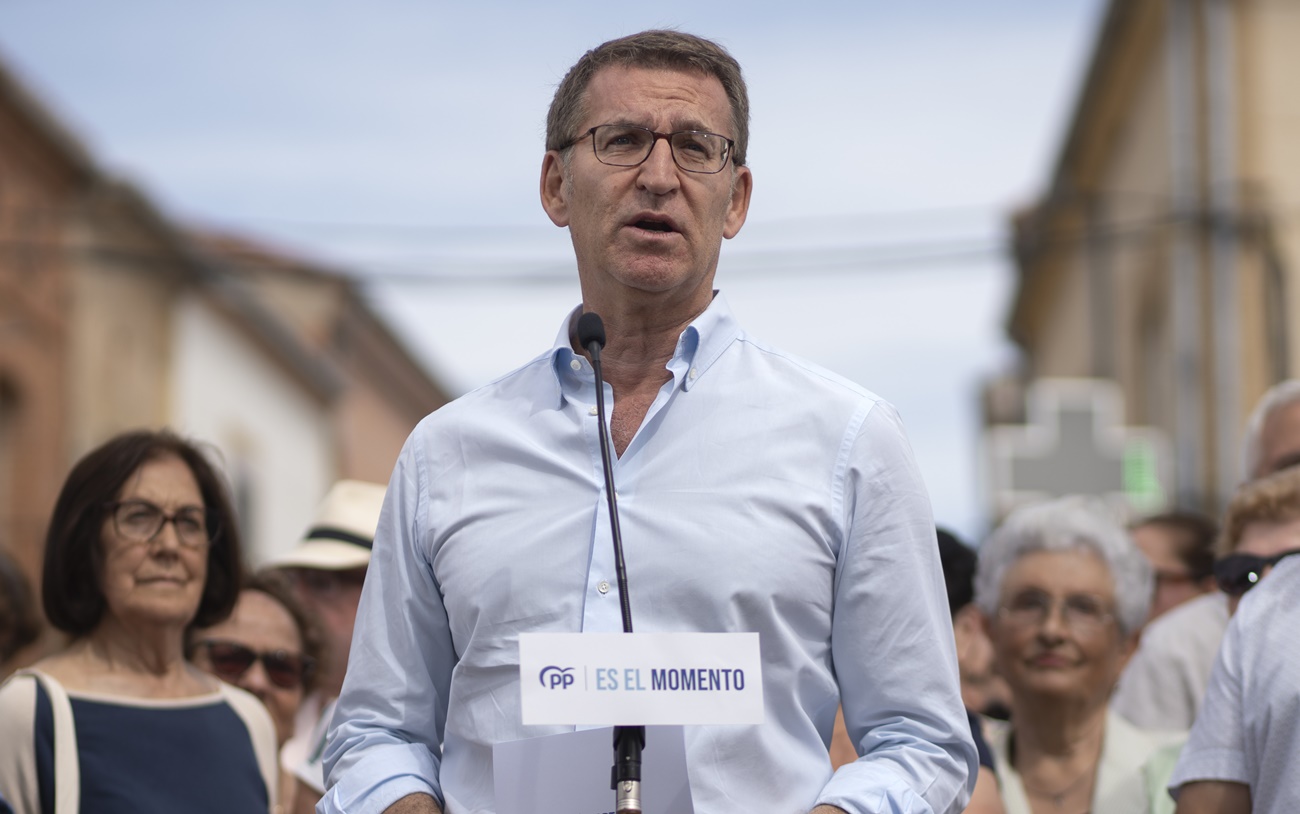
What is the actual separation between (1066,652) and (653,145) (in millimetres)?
2543

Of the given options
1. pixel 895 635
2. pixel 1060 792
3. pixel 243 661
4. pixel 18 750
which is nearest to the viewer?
pixel 895 635

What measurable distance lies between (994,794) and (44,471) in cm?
2457

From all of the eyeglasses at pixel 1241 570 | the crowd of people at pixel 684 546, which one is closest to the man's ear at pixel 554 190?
the crowd of people at pixel 684 546

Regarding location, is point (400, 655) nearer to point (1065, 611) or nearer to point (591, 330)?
point (591, 330)

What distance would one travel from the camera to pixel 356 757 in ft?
10.4

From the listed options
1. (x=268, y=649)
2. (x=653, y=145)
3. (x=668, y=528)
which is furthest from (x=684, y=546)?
(x=268, y=649)

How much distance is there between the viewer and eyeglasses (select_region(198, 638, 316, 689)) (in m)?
5.60

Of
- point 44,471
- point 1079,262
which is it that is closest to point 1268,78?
Result: point 1079,262

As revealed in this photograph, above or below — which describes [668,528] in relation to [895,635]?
above

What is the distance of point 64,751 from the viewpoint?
4332mm

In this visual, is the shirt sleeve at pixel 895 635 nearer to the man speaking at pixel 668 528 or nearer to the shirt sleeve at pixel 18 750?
the man speaking at pixel 668 528

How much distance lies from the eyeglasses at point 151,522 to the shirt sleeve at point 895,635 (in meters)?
2.14

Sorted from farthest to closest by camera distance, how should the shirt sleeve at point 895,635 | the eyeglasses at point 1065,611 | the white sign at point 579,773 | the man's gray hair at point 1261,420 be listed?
the man's gray hair at point 1261,420 → the eyeglasses at point 1065,611 → the shirt sleeve at point 895,635 → the white sign at point 579,773

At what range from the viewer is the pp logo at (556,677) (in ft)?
9.27
